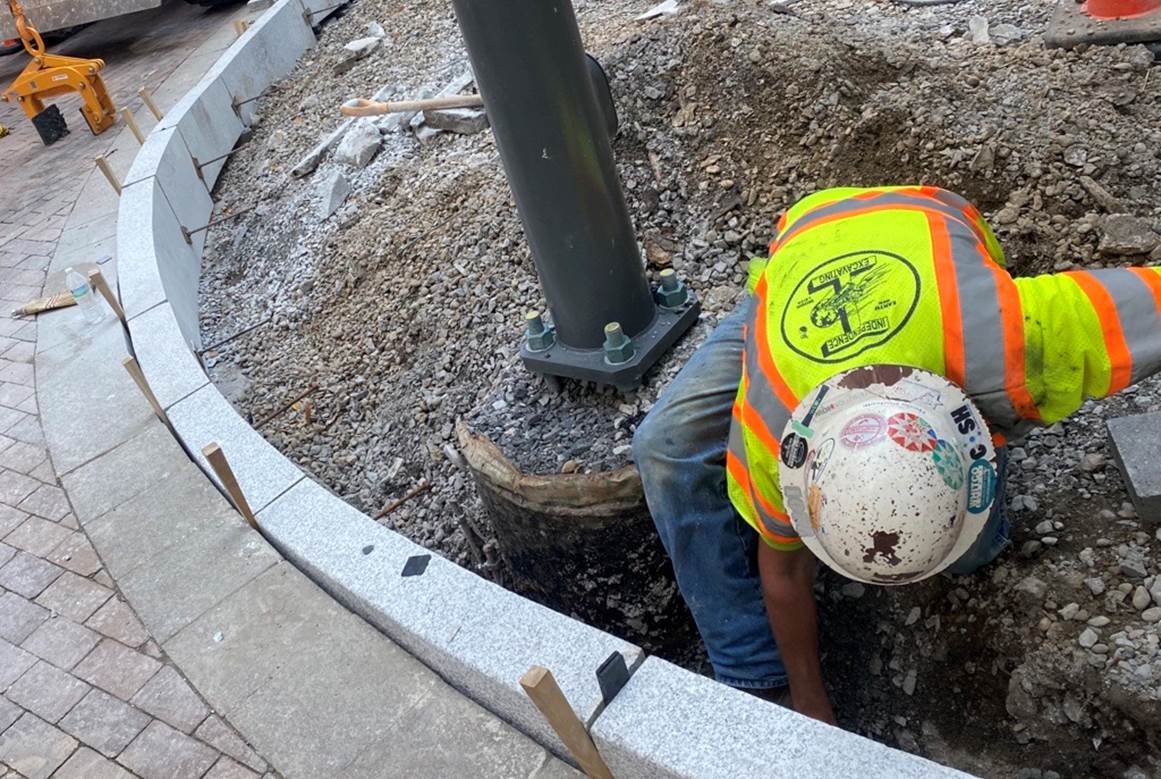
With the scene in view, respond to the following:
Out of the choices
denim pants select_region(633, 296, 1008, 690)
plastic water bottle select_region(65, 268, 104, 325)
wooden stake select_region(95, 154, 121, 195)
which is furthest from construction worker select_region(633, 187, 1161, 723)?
wooden stake select_region(95, 154, 121, 195)

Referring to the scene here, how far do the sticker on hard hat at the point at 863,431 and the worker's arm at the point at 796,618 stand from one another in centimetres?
61

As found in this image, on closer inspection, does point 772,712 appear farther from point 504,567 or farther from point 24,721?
point 24,721

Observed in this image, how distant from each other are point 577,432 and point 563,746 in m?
1.03

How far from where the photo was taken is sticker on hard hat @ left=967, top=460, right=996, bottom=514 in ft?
6.38

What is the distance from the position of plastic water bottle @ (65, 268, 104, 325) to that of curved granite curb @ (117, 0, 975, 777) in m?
0.72

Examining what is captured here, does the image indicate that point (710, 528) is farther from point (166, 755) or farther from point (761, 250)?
point (166, 755)

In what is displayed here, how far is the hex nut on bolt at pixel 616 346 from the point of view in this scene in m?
3.10

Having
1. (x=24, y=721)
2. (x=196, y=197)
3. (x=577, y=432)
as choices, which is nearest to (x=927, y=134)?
(x=577, y=432)

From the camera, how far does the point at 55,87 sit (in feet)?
29.8

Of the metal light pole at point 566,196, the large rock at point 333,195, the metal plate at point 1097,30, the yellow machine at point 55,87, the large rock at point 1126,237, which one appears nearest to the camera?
the metal light pole at point 566,196

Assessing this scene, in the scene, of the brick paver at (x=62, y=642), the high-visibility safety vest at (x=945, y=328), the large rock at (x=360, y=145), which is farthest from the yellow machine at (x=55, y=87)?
the high-visibility safety vest at (x=945, y=328)

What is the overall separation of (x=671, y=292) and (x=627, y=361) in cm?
37

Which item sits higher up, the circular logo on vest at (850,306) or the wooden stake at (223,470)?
the circular logo on vest at (850,306)

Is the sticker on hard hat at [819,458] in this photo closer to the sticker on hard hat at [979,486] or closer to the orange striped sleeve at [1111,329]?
the sticker on hard hat at [979,486]
